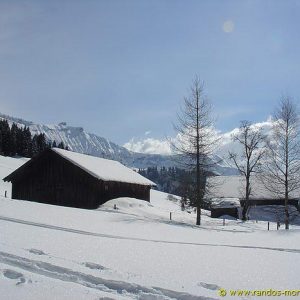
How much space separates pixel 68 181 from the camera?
34750 mm

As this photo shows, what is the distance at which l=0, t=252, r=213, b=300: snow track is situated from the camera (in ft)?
24.9

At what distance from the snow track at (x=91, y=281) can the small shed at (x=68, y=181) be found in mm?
22978

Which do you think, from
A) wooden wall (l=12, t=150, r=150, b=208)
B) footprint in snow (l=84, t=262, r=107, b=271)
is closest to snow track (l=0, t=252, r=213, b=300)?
footprint in snow (l=84, t=262, r=107, b=271)

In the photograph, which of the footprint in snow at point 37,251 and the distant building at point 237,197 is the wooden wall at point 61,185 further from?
the footprint in snow at point 37,251

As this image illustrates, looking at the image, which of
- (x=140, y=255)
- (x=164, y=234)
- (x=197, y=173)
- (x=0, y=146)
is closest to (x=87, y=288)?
(x=140, y=255)

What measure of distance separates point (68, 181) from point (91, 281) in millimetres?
26976

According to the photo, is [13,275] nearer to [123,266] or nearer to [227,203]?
[123,266]

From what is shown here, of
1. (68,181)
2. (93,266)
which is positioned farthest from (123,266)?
(68,181)

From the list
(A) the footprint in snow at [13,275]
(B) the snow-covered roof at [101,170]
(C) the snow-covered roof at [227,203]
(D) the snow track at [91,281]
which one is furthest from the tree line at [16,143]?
(A) the footprint in snow at [13,275]

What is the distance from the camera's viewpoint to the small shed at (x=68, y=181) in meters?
33.6

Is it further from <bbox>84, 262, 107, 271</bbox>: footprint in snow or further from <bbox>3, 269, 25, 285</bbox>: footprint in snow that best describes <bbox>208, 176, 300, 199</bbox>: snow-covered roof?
<bbox>3, 269, 25, 285</bbox>: footprint in snow

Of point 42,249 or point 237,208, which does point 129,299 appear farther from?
point 237,208

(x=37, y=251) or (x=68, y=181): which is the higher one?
(x=68, y=181)

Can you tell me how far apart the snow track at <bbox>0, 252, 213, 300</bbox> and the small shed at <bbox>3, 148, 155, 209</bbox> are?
22978mm
